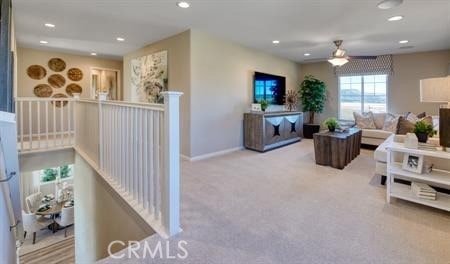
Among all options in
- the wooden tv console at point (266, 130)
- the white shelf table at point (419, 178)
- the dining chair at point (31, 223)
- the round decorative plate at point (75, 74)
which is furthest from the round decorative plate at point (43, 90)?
the white shelf table at point (419, 178)

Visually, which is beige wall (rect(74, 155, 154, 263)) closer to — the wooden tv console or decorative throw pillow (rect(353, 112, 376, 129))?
the wooden tv console

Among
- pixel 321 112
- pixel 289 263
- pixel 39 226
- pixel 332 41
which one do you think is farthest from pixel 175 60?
pixel 39 226

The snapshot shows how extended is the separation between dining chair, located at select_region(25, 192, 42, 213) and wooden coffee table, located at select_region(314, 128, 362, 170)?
7803 millimetres

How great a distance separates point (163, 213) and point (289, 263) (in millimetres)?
1039

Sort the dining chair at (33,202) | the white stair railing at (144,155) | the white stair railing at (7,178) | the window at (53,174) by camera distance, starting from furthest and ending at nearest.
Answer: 1. the window at (53,174)
2. the dining chair at (33,202)
3. the white stair railing at (144,155)
4. the white stair railing at (7,178)

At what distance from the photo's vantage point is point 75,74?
6590 mm

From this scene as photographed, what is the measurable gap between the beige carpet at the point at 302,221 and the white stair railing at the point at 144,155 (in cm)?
32

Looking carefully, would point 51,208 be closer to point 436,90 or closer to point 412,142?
point 412,142

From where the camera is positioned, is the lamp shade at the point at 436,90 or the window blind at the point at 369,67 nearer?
the lamp shade at the point at 436,90

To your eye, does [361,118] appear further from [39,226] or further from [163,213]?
[39,226]

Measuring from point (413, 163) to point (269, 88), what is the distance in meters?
4.00

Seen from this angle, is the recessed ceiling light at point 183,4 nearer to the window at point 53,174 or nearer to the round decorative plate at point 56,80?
the round decorative plate at point 56,80

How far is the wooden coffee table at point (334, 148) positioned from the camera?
3895 mm

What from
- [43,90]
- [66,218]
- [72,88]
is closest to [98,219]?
[66,218]
